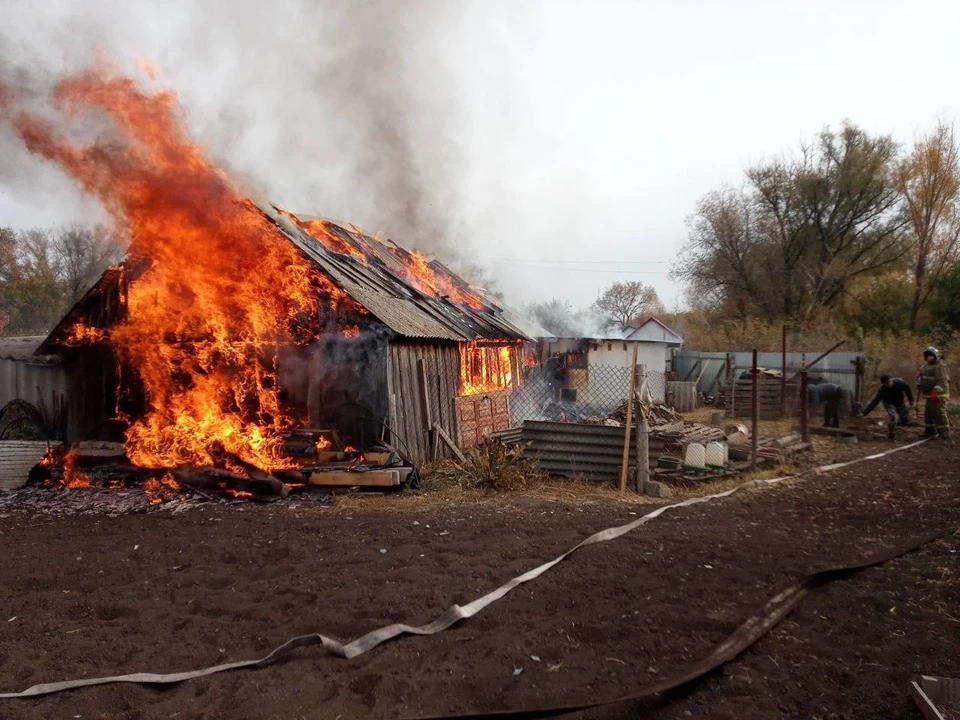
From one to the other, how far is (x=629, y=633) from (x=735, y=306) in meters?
35.7

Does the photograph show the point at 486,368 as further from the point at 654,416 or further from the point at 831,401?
the point at 831,401

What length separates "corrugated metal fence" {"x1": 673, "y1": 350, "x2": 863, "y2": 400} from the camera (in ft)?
68.3

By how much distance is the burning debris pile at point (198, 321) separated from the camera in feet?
31.4

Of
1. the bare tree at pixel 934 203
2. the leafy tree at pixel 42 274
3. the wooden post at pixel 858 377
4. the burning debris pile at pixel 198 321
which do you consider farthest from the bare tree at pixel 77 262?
the bare tree at pixel 934 203

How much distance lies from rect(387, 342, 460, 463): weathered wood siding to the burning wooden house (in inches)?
0.9

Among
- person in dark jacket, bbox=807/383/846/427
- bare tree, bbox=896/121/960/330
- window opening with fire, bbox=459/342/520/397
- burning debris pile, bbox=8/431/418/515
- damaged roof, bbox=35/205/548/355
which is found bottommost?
burning debris pile, bbox=8/431/418/515

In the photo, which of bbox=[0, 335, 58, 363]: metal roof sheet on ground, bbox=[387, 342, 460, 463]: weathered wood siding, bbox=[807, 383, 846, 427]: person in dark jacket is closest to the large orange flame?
bbox=[0, 335, 58, 363]: metal roof sheet on ground

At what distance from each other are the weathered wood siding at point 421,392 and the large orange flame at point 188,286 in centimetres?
166

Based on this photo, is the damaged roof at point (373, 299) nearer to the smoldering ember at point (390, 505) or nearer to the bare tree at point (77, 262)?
the smoldering ember at point (390, 505)

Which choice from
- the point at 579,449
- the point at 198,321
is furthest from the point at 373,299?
the point at 579,449

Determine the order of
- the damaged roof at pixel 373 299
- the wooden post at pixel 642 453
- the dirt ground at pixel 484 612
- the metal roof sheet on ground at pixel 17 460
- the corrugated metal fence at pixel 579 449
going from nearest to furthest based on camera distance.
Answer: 1. the dirt ground at pixel 484 612
2. the wooden post at pixel 642 453
3. the corrugated metal fence at pixel 579 449
4. the metal roof sheet on ground at pixel 17 460
5. the damaged roof at pixel 373 299

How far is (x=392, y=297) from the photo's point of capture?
12.9 metres

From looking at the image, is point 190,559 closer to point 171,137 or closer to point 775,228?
point 171,137

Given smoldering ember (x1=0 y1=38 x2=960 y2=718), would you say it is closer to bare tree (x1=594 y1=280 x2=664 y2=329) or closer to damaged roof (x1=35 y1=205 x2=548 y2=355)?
damaged roof (x1=35 y1=205 x2=548 y2=355)
